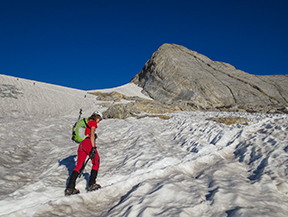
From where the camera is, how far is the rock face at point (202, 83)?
39.3 metres

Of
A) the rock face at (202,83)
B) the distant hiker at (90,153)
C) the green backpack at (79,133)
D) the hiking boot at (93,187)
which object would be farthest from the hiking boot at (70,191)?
the rock face at (202,83)

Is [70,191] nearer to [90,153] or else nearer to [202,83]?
[90,153]

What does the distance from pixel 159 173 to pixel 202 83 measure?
40.1m

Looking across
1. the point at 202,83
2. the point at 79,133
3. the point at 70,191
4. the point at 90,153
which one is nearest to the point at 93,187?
the point at 70,191

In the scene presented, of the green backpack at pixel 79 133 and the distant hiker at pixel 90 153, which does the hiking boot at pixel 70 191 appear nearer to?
the distant hiker at pixel 90 153

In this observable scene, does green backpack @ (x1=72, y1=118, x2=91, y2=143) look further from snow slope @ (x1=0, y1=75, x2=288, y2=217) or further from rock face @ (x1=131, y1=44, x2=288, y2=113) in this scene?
rock face @ (x1=131, y1=44, x2=288, y2=113)

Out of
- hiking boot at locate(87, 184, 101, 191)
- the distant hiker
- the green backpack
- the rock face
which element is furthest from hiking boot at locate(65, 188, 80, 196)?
the rock face

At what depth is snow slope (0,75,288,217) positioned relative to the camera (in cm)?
375

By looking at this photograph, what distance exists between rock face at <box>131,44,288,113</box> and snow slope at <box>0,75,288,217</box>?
26250mm

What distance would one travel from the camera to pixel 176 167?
5820 mm

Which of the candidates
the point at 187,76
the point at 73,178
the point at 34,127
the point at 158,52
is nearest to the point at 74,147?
the point at 73,178

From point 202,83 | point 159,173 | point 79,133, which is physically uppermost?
point 202,83

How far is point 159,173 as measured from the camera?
5.44 meters

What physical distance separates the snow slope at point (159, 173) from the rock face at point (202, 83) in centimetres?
2625
